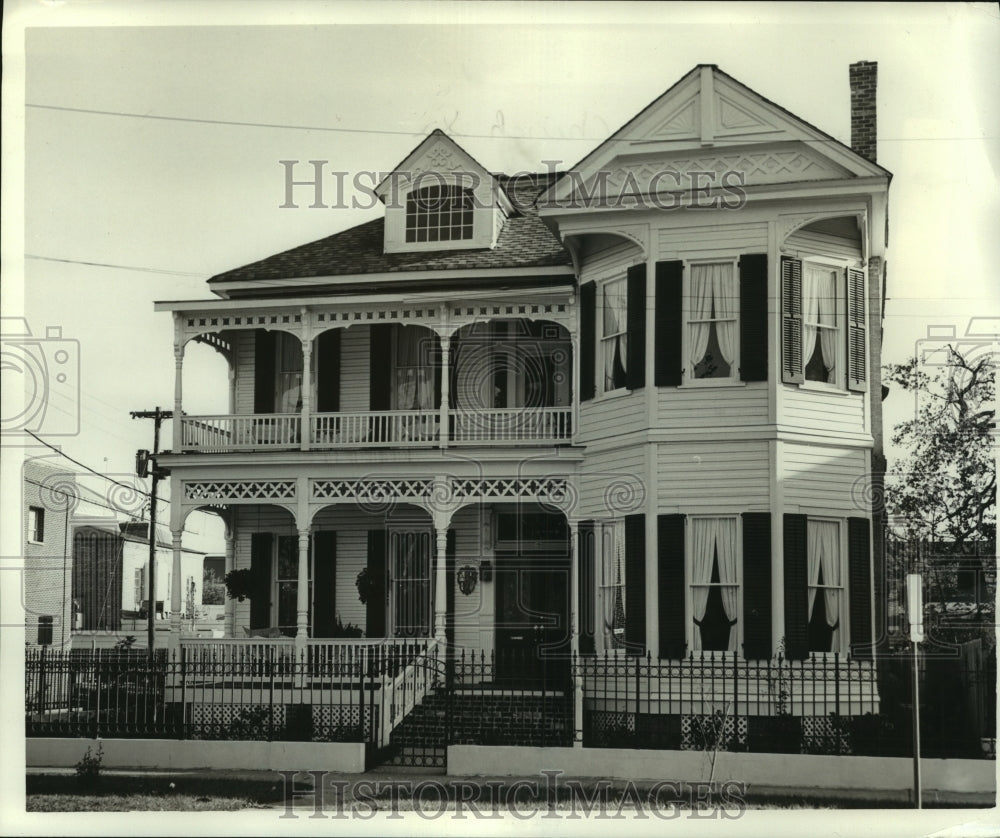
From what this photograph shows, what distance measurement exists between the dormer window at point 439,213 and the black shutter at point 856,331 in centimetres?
737

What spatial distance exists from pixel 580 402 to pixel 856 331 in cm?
454

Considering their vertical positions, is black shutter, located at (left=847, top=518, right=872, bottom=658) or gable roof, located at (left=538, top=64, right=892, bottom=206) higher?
gable roof, located at (left=538, top=64, right=892, bottom=206)

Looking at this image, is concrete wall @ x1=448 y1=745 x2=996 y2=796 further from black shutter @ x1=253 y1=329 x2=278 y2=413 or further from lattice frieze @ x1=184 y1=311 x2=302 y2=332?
black shutter @ x1=253 y1=329 x2=278 y2=413

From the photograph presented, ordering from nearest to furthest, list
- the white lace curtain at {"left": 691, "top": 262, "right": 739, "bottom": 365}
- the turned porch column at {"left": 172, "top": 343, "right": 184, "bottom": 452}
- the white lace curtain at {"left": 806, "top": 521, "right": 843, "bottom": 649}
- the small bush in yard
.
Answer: the small bush in yard, the white lace curtain at {"left": 806, "top": 521, "right": 843, "bottom": 649}, the white lace curtain at {"left": 691, "top": 262, "right": 739, "bottom": 365}, the turned porch column at {"left": 172, "top": 343, "right": 184, "bottom": 452}

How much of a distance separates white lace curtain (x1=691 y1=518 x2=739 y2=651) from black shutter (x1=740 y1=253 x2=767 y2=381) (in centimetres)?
226

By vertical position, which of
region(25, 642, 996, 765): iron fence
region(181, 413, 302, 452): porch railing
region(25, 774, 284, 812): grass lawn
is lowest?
region(25, 774, 284, 812): grass lawn

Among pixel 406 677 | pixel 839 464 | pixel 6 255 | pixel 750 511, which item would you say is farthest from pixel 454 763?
pixel 6 255

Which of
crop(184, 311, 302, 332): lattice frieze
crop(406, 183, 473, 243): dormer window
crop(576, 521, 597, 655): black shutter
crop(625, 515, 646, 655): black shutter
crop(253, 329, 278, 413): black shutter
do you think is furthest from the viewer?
crop(253, 329, 278, 413): black shutter

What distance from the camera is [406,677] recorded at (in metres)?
20.4

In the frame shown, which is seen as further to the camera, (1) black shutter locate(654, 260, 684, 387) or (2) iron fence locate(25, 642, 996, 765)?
(1) black shutter locate(654, 260, 684, 387)

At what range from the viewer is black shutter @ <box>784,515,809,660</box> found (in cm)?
1927

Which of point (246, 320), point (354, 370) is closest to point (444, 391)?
point (354, 370)

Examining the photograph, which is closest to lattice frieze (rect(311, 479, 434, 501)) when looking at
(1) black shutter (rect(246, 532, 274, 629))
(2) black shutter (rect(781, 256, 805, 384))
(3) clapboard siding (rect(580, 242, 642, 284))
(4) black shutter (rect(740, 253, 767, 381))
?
(1) black shutter (rect(246, 532, 274, 629))

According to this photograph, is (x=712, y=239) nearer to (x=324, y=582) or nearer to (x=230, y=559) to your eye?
(x=324, y=582)
